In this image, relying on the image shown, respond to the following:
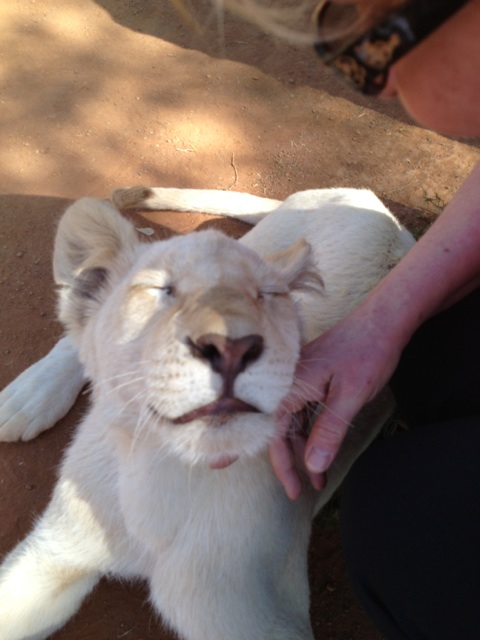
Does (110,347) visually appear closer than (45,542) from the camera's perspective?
Yes

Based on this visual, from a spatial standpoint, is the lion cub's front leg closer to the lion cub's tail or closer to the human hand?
the human hand

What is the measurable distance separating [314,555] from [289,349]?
1.38 metres

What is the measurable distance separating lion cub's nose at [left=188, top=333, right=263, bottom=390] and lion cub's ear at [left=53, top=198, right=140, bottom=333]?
66 cm

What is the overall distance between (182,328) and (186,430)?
0.24 m

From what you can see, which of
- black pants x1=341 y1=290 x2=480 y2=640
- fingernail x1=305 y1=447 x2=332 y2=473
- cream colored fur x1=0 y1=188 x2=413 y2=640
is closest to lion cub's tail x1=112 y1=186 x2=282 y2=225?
cream colored fur x1=0 y1=188 x2=413 y2=640

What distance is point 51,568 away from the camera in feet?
7.27

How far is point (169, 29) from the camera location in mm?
5199

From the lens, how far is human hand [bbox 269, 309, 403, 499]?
5.51ft

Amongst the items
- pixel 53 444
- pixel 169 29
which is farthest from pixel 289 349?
pixel 169 29

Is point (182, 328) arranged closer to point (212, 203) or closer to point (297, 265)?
point (297, 265)

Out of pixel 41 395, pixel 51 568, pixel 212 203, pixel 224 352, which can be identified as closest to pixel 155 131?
pixel 212 203

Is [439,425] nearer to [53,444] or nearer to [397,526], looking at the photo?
[397,526]

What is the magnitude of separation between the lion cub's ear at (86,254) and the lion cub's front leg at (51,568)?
2.28 feet

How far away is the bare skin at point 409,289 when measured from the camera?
1345mm
